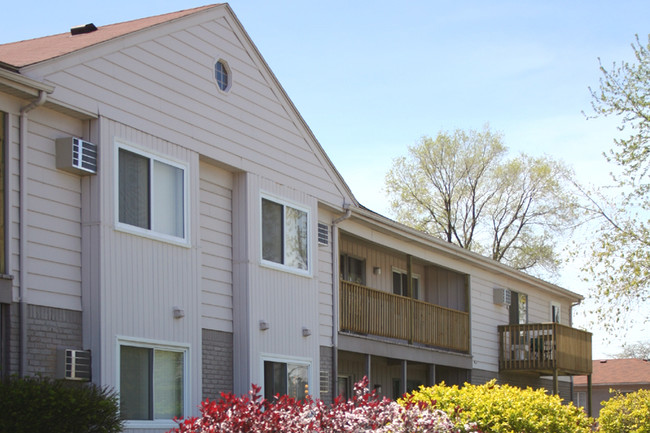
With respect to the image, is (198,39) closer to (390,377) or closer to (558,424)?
(558,424)

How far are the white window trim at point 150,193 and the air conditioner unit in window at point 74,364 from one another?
167 cm

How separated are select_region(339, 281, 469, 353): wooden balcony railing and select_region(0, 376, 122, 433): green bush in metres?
8.07

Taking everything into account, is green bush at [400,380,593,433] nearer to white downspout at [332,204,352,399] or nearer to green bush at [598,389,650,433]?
white downspout at [332,204,352,399]

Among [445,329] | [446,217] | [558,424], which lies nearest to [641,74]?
[445,329]

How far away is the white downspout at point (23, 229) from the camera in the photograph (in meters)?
10.4

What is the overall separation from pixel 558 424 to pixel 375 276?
387 inches

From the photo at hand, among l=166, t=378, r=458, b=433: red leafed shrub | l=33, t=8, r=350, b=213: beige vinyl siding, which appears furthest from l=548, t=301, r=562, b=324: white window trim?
l=166, t=378, r=458, b=433: red leafed shrub

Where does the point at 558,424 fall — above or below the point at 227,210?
below

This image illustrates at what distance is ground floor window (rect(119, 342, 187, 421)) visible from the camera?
11789 millimetres

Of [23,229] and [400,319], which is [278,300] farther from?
[400,319]

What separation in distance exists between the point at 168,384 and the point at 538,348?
49.7 feet

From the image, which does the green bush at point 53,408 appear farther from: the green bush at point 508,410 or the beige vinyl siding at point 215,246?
the green bush at point 508,410

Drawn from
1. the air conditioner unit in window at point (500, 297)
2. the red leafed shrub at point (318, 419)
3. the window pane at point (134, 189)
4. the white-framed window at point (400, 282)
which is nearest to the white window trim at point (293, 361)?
the window pane at point (134, 189)

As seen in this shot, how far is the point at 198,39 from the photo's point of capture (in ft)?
46.6
